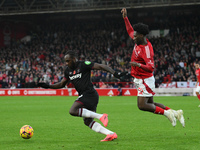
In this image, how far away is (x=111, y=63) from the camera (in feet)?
112

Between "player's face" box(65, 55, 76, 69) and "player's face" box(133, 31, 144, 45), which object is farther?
"player's face" box(133, 31, 144, 45)

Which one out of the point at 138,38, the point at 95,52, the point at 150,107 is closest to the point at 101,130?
the point at 150,107

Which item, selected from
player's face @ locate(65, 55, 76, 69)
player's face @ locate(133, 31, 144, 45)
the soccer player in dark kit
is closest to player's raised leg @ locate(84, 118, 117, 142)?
the soccer player in dark kit

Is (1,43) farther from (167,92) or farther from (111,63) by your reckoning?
(167,92)

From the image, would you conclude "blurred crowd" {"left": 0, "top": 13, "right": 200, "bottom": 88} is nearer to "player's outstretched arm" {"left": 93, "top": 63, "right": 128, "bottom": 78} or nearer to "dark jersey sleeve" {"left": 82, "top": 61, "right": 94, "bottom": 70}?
"dark jersey sleeve" {"left": 82, "top": 61, "right": 94, "bottom": 70}

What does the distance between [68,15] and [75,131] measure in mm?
36746

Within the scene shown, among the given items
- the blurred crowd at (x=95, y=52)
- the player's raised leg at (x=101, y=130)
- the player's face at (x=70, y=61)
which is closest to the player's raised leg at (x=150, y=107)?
the player's raised leg at (x=101, y=130)

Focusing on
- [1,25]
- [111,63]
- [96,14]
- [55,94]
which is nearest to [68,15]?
[96,14]

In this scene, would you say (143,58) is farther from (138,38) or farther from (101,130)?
(101,130)

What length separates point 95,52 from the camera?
38.2 m

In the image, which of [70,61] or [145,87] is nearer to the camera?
[70,61]

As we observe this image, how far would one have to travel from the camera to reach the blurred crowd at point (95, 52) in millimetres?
31359

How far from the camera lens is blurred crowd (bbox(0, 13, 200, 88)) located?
103 feet

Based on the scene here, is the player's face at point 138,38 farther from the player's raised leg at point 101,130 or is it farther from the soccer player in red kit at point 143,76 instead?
the player's raised leg at point 101,130
